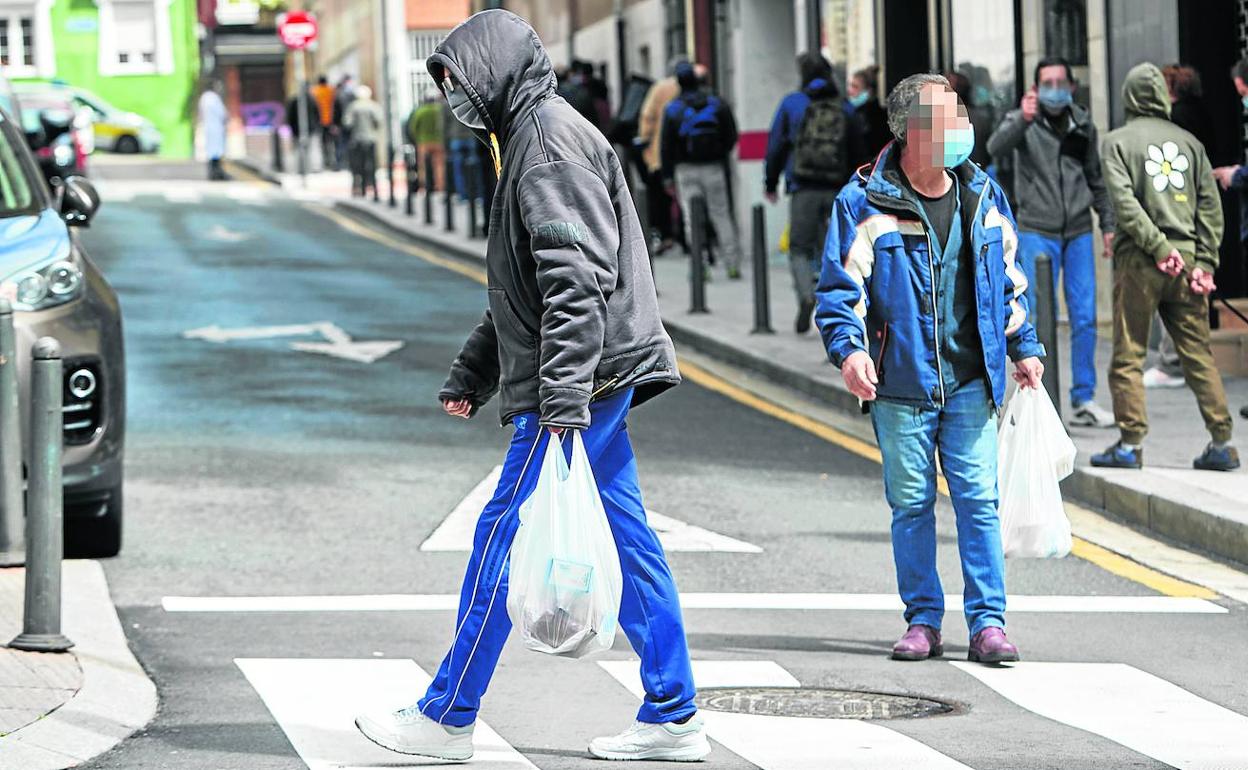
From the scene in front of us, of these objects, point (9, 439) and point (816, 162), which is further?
point (816, 162)

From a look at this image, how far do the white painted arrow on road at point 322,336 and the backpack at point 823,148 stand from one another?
3.19 m

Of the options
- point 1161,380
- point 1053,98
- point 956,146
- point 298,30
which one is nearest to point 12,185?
point 956,146

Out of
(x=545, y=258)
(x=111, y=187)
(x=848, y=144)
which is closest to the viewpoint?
(x=545, y=258)

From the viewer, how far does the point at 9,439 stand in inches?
308

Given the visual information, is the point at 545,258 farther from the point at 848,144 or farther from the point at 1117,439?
the point at 848,144

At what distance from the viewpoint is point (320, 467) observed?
37.2ft

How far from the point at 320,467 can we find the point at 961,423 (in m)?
4.90

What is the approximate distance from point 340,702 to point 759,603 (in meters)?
2.11

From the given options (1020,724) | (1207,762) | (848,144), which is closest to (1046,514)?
(1020,724)

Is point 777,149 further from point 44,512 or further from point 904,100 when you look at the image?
point 44,512

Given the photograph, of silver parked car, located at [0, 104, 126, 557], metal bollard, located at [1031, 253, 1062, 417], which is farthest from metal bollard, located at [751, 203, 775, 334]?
silver parked car, located at [0, 104, 126, 557]

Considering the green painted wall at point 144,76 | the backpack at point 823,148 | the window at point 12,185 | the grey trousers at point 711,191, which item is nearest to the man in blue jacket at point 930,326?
the window at point 12,185

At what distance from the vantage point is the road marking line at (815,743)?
5.81m

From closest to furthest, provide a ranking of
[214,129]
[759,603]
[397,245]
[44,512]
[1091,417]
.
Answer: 1. [44,512]
2. [759,603]
3. [1091,417]
4. [397,245]
5. [214,129]
